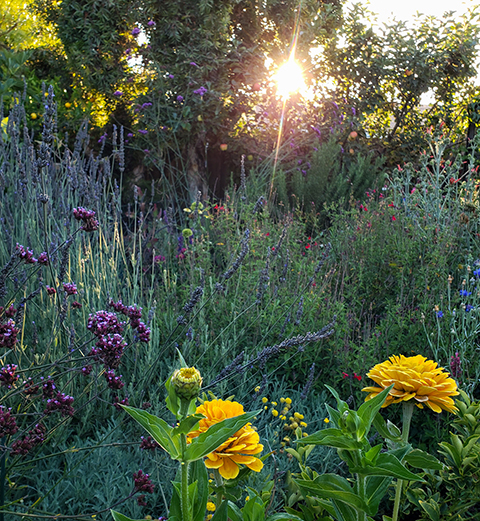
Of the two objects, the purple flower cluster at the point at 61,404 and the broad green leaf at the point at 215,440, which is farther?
the purple flower cluster at the point at 61,404

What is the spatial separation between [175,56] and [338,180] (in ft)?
9.91

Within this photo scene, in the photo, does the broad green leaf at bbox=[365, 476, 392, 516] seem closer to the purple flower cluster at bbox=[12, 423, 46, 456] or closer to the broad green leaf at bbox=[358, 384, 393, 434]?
the broad green leaf at bbox=[358, 384, 393, 434]

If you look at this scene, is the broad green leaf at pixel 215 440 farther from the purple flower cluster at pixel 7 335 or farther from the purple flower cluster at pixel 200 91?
the purple flower cluster at pixel 200 91

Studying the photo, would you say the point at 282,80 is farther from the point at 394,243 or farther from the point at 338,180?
Result: the point at 394,243

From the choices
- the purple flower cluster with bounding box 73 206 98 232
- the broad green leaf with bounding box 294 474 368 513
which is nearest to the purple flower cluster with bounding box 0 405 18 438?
the purple flower cluster with bounding box 73 206 98 232

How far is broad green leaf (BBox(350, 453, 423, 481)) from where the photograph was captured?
0.90 metres

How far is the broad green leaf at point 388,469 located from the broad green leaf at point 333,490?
5 centimetres

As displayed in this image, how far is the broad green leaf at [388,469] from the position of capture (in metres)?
0.90

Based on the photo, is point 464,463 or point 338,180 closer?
point 464,463

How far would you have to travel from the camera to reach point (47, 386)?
149 centimetres

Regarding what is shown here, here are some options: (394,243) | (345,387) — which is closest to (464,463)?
(345,387)

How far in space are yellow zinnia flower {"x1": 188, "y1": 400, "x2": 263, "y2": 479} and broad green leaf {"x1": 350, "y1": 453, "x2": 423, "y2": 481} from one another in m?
0.21

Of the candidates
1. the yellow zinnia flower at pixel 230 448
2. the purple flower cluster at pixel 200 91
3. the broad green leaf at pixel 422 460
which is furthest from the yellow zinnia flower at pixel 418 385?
the purple flower cluster at pixel 200 91

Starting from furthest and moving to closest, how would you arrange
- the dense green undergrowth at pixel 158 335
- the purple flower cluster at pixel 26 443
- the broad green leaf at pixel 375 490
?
1. the dense green undergrowth at pixel 158 335
2. the purple flower cluster at pixel 26 443
3. the broad green leaf at pixel 375 490
